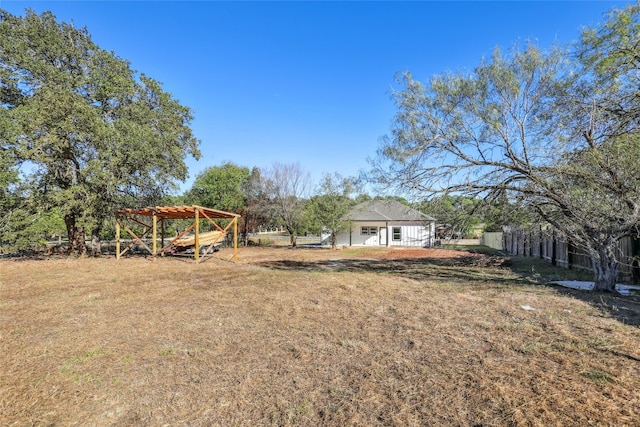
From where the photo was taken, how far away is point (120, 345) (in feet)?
14.0

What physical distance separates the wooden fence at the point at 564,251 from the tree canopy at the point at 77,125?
1538 centimetres

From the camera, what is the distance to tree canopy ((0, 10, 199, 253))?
12727mm

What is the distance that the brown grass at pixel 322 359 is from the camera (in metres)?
2.68

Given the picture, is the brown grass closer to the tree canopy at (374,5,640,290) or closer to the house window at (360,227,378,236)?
the tree canopy at (374,5,640,290)

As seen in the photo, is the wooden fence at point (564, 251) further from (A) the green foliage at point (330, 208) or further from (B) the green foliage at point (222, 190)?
(B) the green foliage at point (222, 190)

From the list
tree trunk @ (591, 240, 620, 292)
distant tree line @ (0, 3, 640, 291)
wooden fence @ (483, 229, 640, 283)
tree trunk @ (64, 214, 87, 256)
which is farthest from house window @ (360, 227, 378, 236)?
tree trunk @ (591, 240, 620, 292)

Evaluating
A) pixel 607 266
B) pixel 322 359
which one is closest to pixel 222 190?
pixel 607 266

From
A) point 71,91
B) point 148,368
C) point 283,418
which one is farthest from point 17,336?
point 71,91

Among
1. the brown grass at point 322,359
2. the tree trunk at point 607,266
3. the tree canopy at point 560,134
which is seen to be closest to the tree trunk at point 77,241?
the brown grass at point 322,359

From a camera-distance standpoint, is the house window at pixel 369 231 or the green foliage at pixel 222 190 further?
the house window at pixel 369 231

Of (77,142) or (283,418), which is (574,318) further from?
(77,142)

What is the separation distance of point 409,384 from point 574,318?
12.2 ft

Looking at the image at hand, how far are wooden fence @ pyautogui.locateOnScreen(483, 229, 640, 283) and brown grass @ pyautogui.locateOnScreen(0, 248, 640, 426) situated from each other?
2459 millimetres

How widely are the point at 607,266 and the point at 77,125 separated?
1801 cm
